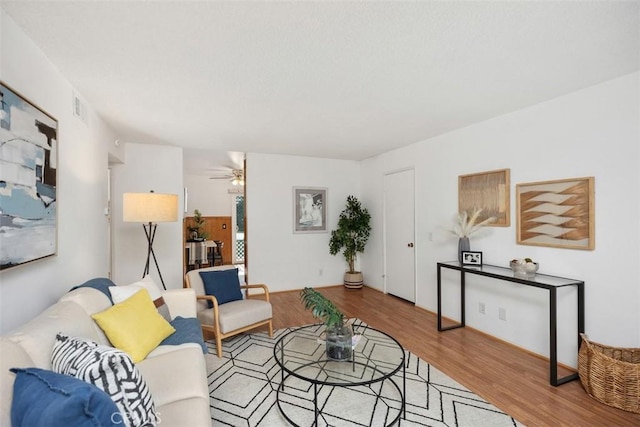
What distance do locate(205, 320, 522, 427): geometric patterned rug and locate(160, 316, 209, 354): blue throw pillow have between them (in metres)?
0.41

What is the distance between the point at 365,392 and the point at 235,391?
38.5 inches

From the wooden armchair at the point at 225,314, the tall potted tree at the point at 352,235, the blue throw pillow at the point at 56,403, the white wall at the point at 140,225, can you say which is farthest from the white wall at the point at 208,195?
the blue throw pillow at the point at 56,403

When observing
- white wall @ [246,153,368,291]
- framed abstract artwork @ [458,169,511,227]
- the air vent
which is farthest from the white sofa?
white wall @ [246,153,368,291]

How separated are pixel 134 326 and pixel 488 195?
11.5ft

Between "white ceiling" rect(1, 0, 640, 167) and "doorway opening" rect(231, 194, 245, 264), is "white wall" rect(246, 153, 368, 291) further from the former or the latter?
"doorway opening" rect(231, 194, 245, 264)

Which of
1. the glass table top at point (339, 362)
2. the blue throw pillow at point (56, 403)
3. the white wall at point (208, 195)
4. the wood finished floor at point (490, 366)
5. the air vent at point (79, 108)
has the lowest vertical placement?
the wood finished floor at point (490, 366)

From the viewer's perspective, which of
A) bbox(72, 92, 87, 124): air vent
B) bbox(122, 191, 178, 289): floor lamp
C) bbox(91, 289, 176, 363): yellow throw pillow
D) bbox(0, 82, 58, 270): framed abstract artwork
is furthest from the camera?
bbox(122, 191, 178, 289): floor lamp

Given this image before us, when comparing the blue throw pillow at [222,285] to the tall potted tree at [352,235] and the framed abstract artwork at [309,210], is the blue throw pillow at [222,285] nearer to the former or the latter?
the framed abstract artwork at [309,210]

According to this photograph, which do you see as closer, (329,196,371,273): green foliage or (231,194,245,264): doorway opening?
(329,196,371,273): green foliage

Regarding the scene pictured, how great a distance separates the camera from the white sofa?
115 centimetres

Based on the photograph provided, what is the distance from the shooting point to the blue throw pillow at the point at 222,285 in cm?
336

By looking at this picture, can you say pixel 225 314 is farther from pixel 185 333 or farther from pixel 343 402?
pixel 343 402

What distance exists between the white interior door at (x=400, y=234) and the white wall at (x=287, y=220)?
103cm

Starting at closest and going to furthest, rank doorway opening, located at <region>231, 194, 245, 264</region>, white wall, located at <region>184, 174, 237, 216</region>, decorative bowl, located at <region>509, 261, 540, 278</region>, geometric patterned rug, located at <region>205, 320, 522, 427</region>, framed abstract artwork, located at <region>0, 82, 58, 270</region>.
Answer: framed abstract artwork, located at <region>0, 82, 58, 270</region>
geometric patterned rug, located at <region>205, 320, 522, 427</region>
decorative bowl, located at <region>509, 261, 540, 278</region>
white wall, located at <region>184, 174, 237, 216</region>
doorway opening, located at <region>231, 194, 245, 264</region>
